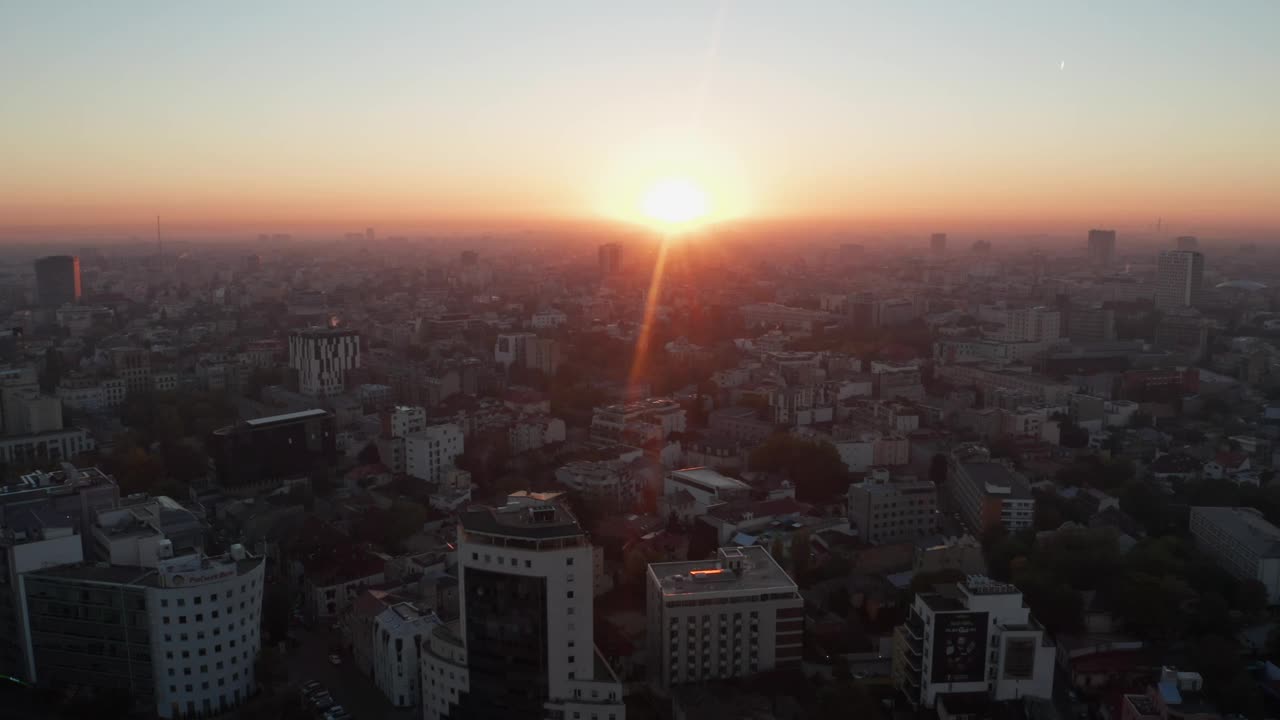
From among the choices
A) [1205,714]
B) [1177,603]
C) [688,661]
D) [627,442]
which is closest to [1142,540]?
[1177,603]

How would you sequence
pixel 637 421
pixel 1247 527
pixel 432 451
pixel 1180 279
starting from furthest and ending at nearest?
pixel 1180 279 → pixel 637 421 → pixel 432 451 → pixel 1247 527

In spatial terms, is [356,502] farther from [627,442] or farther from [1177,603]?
[1177,603]

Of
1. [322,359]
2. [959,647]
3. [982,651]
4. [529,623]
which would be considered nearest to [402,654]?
[529,623]

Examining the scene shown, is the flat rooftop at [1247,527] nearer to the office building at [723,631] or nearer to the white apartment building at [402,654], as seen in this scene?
the office building at [723,631]

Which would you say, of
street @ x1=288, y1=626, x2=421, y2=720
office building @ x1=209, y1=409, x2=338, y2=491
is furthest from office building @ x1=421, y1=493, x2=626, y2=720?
office building @ x1=209, y1=409, x2=338, y2=491

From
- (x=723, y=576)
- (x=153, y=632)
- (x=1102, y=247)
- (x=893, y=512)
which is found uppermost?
(x=1102, y=247)

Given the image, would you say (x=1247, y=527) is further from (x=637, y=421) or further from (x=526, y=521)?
(x=637, y=421)

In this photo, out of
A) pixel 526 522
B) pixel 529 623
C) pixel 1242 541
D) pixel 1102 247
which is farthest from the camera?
pixel 1102 247
